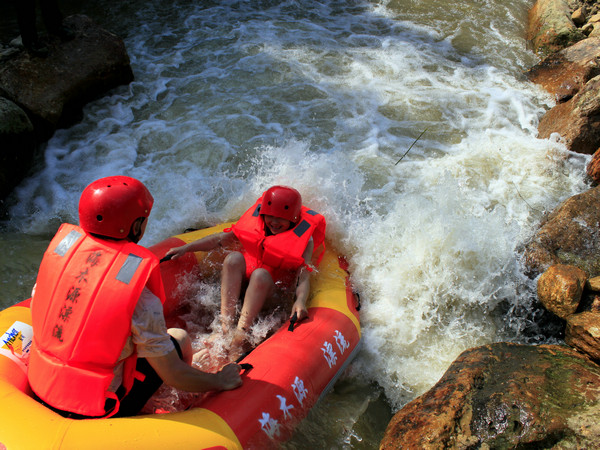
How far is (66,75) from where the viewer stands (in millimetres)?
5629

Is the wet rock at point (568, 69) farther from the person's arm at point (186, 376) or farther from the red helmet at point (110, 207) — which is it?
the red helmet at point (110, 207)

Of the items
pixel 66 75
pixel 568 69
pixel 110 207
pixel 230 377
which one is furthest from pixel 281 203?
pixel 568 69

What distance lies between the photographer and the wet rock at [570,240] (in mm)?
3850

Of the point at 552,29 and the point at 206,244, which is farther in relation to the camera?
the point at 552,29

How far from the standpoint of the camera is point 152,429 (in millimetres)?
2072

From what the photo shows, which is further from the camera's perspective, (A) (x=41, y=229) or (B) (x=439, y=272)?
(A) (x=41, y=229)

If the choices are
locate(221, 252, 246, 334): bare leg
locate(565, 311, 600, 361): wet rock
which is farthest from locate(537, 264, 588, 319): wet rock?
locate(221, 252, 246, 334): bare leg

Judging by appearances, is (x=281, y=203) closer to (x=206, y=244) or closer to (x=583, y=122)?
(x=206, y=244)

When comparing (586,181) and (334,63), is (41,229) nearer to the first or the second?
(334,63)

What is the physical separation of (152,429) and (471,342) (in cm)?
250

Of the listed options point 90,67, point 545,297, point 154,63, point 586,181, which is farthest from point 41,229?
point 586,181

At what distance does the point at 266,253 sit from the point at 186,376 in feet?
4.49

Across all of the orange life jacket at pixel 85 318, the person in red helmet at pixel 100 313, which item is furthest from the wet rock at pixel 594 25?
the orange life jacket at pixel 85 318

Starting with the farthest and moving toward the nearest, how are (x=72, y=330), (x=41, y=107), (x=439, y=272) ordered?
(x=41, y=107) < (x=439, y=272) < (x=72, y=330)
